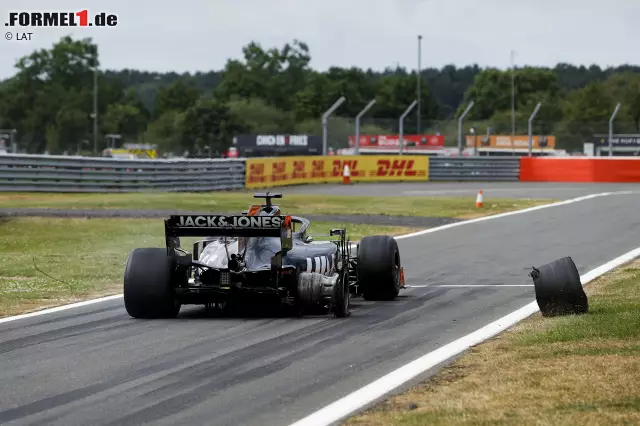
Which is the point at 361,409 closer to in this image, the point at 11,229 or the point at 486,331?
the point at 486,331

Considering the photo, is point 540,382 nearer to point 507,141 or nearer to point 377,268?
point 377,268

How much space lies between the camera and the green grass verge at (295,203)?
31406mm

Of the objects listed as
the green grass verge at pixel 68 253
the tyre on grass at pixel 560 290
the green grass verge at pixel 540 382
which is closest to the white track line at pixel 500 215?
the green grass verge at pixel 68 253

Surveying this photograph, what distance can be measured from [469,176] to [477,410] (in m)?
46.1

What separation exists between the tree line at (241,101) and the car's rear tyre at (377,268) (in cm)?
6663

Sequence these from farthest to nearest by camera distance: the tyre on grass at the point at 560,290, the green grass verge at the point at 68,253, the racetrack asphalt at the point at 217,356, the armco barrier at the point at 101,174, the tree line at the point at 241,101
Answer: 1. the tree line at the point at 241,101
2. the armco barrier at the point at 101,174
3. the green grass verge at the point at 68,253
4. the tyre on grass at the point at 560,290
5. the racetrack asphalt at the point at 217,356

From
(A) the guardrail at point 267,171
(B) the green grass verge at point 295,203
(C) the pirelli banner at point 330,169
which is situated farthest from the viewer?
(C) the pirelli banner at point 330,169

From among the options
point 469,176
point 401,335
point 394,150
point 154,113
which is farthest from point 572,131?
point 154,113

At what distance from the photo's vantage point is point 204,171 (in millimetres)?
40969

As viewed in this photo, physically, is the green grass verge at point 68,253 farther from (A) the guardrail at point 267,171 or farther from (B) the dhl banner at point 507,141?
(B) the dhl banner at point 507,141

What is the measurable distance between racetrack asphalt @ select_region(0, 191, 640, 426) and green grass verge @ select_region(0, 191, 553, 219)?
15.2 meters

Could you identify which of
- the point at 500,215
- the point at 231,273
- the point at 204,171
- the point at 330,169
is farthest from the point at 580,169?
the point at 231,273

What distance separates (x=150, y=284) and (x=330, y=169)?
39.3m

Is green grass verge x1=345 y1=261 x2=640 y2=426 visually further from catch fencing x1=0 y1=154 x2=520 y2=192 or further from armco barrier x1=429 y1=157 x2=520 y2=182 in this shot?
armco barrier x1=429 y1=157 x2=520 y2=182
